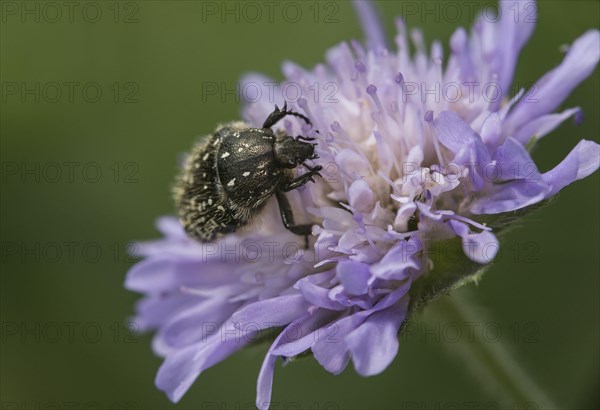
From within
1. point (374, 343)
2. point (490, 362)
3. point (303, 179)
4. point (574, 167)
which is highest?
point (303, 179)

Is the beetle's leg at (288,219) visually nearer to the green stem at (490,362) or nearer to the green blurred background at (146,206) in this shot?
the green stem at (490,362)

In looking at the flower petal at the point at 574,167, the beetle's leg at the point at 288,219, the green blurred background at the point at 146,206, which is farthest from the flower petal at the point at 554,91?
the green blurred background at the point at 146,206

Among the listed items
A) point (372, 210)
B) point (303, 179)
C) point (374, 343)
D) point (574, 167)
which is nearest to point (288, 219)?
point (303, 179)

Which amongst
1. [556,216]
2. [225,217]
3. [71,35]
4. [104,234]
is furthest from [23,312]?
[556,216]

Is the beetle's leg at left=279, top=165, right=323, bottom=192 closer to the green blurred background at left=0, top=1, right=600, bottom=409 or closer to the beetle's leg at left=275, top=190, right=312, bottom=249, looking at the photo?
the beetle's leg at left=275, top=190, right=312, bottom=249

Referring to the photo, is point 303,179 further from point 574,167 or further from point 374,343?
point 574,167

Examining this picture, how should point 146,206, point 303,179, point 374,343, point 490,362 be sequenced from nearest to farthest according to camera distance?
1. point 374,343
2. point 303,179
3. point 490,362
4. point 146,206

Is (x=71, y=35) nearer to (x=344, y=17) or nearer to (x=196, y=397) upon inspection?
(x=344, y=17)
